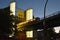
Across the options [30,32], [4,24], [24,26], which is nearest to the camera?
[4,24]

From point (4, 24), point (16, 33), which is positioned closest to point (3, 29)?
point (4, 24)

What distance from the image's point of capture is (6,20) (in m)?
54.6

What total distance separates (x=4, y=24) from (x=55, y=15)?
1703 centimetres

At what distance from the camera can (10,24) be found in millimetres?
53219

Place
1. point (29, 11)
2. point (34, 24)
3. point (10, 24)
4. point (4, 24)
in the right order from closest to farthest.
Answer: point (10, 24) → point (4, 24) → point (34, 24) → point (29, 11)

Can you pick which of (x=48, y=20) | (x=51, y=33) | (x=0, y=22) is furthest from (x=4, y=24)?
(x=51, y=33)

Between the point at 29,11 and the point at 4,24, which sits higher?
the point at 29,11

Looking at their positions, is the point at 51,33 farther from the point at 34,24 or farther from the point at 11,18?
the point at 11,18

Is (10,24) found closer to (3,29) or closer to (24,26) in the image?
(3,29)

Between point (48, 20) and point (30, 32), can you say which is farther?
point (30, 32)

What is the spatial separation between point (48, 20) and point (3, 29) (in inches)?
616

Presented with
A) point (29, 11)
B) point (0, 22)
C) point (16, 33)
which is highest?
point (29, 11)

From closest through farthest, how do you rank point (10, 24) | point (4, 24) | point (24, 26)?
point (10, 24) → point (4, 24) → point (24, 26)

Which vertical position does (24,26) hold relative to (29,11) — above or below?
below
